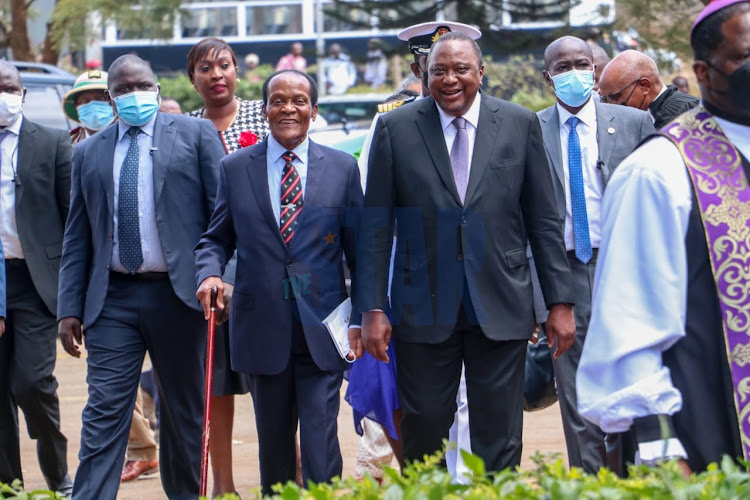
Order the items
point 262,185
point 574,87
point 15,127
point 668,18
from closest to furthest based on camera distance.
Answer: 1. point 262,185
2. point 574,87
3. point 15,127
4. point 668,18

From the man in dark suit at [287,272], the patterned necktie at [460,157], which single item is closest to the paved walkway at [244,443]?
the man in dark suit at [287,272]

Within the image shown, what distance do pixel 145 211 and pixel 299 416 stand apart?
138 cm

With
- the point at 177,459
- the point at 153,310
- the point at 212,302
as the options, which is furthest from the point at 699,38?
the point at 177,459

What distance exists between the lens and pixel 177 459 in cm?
679

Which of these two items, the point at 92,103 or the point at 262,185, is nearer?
the point at 262,185

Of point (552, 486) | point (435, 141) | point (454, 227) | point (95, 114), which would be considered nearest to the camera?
point (552, 486)

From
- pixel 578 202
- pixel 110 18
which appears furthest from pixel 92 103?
pixel 110 18

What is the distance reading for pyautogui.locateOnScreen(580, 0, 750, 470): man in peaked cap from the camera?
3.41 m

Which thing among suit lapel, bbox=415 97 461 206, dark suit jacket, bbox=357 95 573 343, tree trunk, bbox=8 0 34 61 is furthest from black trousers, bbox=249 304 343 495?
tree trunk, bbox=8 0 34 61

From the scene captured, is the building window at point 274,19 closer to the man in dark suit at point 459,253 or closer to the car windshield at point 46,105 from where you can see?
the car windshield at point 46,105

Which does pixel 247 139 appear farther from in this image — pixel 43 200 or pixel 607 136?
pixel 607 136

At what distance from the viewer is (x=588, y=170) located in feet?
21.9

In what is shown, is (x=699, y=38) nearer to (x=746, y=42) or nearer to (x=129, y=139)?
(x=746, y=42)

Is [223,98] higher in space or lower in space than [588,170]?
higher
